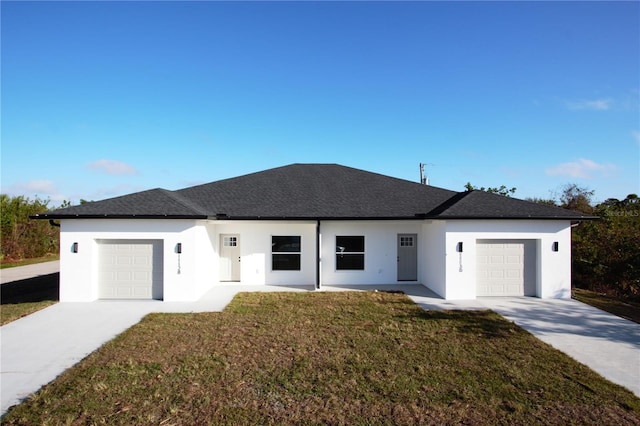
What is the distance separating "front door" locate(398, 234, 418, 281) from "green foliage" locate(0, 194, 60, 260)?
23942 millimetres

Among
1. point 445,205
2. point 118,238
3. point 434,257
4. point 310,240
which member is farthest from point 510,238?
point 118,238

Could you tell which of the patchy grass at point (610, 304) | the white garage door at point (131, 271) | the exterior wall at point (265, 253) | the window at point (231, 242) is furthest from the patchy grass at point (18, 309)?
the patchy grass at point (610, 304)

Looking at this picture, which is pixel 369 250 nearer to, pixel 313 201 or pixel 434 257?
pixel 434 257

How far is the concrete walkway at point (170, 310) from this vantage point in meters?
5.83

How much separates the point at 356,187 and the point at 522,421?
11.7 metres

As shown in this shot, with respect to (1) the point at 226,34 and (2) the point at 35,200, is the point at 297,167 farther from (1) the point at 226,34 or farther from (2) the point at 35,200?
(2) the point at 35,200

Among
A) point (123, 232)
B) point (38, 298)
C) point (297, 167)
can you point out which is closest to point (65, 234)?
point (123, 232)

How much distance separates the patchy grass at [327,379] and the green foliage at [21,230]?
21.7m

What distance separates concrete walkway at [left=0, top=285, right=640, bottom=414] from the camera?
5.83 meters

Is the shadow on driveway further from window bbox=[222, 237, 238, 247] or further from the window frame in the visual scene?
the window frame

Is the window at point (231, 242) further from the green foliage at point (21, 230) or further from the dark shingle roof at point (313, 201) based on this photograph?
the green foliage at point (21, 230)

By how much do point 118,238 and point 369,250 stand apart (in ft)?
30.2

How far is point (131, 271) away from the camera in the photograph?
10859 millimetres

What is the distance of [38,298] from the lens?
37.2ft
